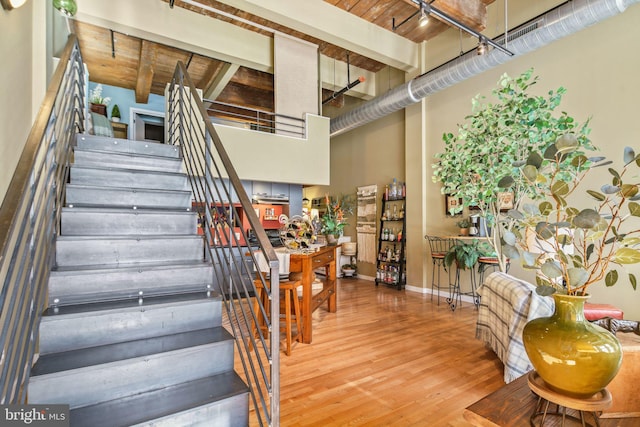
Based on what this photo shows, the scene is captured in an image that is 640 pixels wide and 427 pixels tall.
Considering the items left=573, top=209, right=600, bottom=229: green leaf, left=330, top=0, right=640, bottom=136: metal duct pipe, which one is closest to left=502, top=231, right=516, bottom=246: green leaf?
left=573, top=209, right=600, bottom=229: green leaf

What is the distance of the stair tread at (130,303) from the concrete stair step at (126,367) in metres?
0.12

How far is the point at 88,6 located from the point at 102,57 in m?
2.66

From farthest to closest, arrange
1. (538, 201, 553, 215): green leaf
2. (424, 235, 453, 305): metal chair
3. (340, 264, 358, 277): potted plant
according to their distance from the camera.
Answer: (340, 264, 358, 277): potted plant, (424, 235, 453, 305): metal chair, (538, 201, 553, 215): green leaf

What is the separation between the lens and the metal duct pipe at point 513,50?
11.6ft

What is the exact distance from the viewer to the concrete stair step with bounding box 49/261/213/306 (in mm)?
1973

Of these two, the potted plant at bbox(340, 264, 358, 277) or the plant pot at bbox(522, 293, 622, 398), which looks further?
the potted plant at bbox(340, 264, 358, 277)

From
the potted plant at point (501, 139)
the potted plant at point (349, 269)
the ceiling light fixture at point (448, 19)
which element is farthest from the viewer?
the potted plant at point (349, 269)

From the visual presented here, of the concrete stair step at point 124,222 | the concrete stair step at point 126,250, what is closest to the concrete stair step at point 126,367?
the concrete stair step at point 126,250

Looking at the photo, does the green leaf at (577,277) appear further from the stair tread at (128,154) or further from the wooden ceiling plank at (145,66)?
the wooden ceiling plank at (145,66)

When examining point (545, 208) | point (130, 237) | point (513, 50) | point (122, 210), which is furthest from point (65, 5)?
point (513, 50)

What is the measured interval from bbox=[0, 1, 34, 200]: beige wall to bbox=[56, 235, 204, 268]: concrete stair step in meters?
0.48

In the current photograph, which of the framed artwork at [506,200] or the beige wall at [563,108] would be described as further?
the framed artwork at [506,200]

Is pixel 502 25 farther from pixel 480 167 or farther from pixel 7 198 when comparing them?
pixel 7 198

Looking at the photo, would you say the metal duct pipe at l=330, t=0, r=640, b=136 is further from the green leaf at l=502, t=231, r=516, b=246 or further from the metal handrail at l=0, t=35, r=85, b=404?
the metal handrail at l=0, t=35, r=85, b=404
